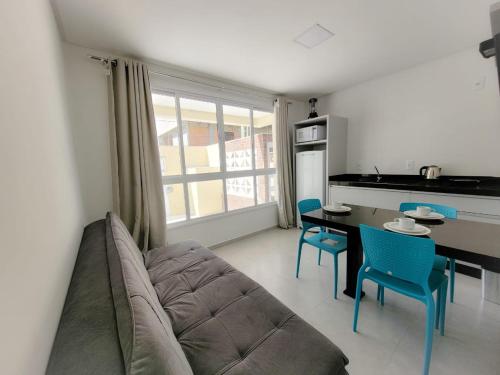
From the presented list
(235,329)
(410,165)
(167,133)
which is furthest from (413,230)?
(167,133)

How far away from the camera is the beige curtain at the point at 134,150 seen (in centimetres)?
212

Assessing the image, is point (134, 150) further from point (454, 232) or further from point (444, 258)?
point (444, 258)

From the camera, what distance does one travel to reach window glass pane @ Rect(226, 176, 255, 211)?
3230 millimetres

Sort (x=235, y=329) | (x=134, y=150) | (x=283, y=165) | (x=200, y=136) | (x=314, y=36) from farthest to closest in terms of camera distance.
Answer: (x=283, y=165), (x=200, y=136), (x=134, y=150), (x=314, y=36), (x=235, y=329)

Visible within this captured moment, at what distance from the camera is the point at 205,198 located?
118 inches

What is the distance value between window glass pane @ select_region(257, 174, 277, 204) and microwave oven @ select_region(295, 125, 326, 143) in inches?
33.5

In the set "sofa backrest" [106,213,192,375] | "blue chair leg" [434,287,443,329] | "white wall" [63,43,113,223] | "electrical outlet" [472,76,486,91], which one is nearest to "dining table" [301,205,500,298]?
"blue chair leg" [434,287,443,329]

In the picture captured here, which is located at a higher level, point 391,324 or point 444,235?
point 444,235

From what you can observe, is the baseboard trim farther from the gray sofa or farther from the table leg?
the gray sofa

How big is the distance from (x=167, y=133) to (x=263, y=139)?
5.52 ft

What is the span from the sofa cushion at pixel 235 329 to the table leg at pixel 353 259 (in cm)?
94

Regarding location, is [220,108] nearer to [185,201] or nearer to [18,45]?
[185,201]

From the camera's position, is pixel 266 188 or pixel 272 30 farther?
pixel 266 188

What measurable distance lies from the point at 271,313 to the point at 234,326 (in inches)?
8.2
